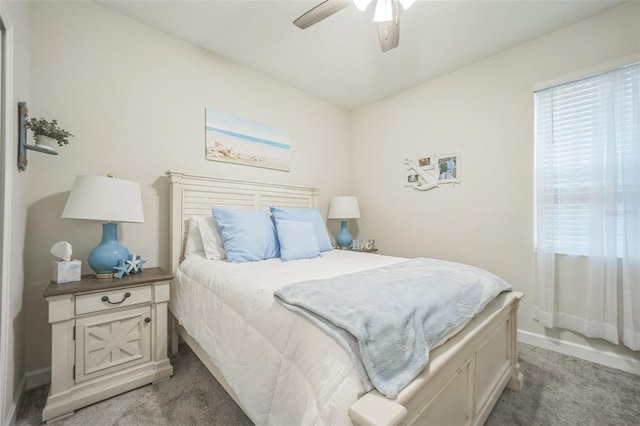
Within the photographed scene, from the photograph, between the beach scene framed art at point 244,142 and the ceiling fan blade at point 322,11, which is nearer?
the ceiling fan blade at point 322,11

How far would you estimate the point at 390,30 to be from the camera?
1637 millimetres

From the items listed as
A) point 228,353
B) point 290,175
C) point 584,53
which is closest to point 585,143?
point 584,53

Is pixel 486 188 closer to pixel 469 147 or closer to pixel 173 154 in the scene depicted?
pixel 469 147

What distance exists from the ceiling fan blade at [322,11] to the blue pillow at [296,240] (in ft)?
4.73

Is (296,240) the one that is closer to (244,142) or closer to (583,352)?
(244,142)

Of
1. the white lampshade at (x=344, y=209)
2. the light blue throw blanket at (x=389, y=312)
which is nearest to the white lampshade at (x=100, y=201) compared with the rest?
the light blue throw blanket at (x=389, y=312)

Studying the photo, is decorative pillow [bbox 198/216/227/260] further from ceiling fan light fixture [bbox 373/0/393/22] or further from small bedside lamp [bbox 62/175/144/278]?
ceiling fan light fixture [bbox 373/0/393/22]

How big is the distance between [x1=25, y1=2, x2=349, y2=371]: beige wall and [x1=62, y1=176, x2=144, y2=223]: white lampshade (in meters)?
0.38

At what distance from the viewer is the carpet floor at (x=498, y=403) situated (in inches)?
55.6

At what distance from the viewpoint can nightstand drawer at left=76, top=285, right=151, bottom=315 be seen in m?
1.51

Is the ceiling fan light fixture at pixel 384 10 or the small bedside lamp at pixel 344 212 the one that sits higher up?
the ceiling fan light fixture at pixel 384 10

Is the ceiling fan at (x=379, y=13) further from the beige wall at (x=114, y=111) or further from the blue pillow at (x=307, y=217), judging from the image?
the blue pillow at (x=307, y=217)

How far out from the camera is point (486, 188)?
8.46 ft

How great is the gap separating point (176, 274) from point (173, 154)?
1.03 metres
